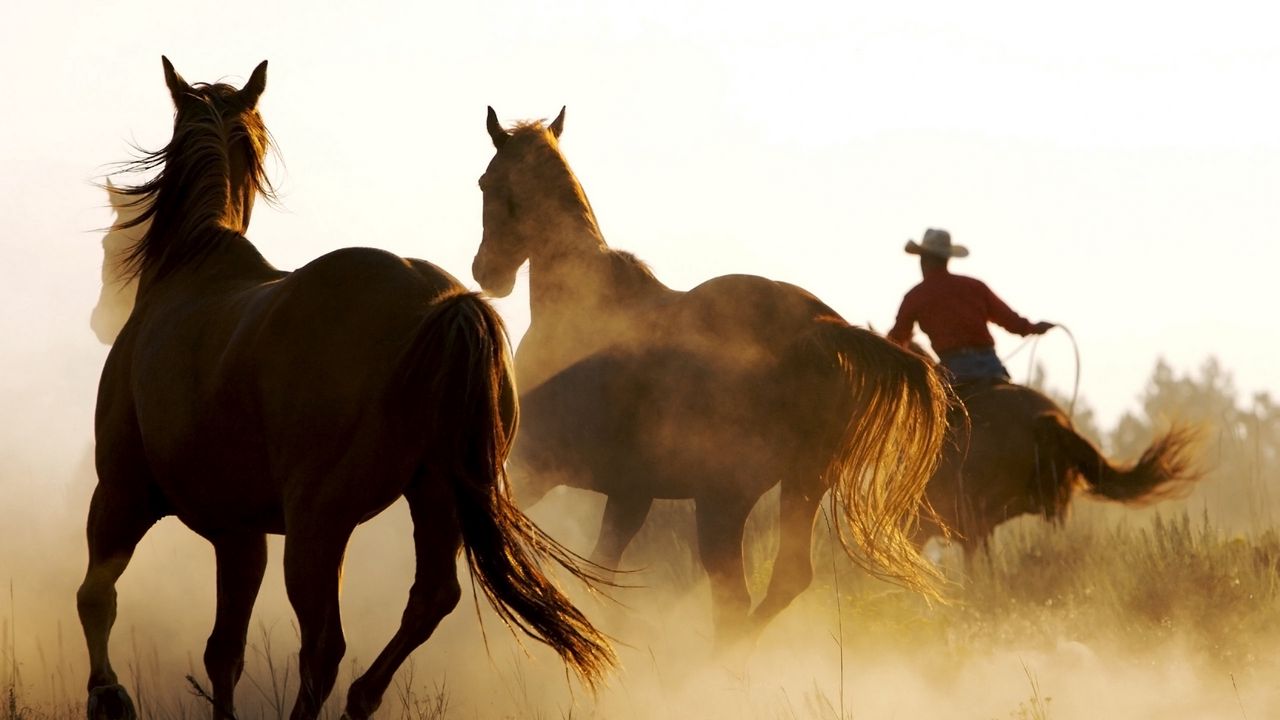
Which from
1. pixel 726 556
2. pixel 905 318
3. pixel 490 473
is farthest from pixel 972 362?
pixel 490 473

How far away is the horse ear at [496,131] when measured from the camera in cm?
712

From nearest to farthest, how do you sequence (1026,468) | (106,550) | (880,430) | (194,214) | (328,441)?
(328,441)
(106,550)
(194,214)
(880,430)
(1026,468)

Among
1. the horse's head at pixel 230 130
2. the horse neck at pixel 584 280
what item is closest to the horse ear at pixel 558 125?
the horse neck at pixel 584 280

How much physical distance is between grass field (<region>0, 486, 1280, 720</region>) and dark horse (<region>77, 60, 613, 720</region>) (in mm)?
787

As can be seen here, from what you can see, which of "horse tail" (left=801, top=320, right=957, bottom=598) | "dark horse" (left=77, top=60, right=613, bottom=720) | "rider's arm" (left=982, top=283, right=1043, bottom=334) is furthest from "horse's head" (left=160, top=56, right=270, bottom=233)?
"rider's arm" (left=982, top=283, right=1043, bottom=334)

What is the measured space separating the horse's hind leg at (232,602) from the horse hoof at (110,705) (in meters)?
0.35

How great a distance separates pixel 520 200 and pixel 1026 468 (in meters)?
3.64

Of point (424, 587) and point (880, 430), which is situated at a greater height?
point (880, 430)

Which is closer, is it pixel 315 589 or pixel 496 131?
pixel 315 589

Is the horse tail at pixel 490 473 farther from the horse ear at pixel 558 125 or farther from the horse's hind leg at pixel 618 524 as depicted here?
the horse ear at pixel 558 125

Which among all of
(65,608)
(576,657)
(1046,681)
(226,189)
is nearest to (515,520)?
(576,657)

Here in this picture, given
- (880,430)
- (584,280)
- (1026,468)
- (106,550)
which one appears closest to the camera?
(106,550)

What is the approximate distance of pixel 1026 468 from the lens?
8.69 m

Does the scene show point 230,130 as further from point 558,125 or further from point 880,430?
point 880,430
